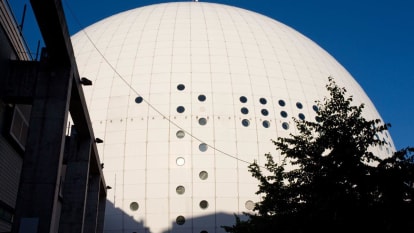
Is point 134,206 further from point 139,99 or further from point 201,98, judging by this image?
point 201,98

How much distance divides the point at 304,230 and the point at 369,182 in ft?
6.56

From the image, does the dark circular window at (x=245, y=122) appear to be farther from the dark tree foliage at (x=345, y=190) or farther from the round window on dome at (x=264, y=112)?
the dark tree foliage at (x=345, y=190)

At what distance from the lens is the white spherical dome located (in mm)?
27062

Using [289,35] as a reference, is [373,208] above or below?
below

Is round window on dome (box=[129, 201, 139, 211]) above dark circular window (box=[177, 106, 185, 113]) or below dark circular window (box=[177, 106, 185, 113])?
below

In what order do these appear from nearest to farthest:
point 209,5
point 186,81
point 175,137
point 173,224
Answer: point 173,224 → point 175,137 → point 186,81 → point 209,5

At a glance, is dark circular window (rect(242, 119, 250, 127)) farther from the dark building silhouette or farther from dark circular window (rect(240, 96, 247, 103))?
the dark building silhouette

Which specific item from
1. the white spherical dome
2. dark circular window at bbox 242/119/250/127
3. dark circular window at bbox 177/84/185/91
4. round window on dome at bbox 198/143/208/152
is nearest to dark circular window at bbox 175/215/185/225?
the white spherical dome

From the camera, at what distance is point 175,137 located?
28.5 meters

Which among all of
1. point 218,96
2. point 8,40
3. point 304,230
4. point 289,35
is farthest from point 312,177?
point 289,35

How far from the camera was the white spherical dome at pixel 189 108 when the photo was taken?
27062mm

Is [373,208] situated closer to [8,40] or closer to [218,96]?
[8,40]

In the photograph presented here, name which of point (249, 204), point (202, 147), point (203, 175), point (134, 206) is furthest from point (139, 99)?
point (249, 204)

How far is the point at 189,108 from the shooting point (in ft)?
96.6
